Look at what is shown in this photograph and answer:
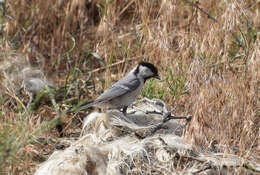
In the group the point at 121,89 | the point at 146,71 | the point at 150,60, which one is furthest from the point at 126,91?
the point at 150,60

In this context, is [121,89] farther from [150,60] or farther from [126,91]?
[150,60]

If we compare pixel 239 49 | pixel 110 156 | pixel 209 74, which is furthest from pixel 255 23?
pixel 110 156

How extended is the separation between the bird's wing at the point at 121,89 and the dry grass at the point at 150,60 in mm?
269

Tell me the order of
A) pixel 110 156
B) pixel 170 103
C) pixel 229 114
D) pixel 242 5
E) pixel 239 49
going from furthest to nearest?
pixel 239 49 → pixel 170 103 → pixel 242 5 → pixel 229 114 → pixel 110 156

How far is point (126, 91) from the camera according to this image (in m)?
3.24

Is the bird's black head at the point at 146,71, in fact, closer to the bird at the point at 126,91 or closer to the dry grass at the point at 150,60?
the bird at the point at 126,91

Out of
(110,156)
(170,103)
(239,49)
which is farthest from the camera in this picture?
(239,49)

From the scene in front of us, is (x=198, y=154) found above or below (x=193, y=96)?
below

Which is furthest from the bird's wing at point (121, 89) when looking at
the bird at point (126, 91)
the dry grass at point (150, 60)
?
the dry grass at point (150, 60)

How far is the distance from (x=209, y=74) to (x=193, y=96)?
184 mm

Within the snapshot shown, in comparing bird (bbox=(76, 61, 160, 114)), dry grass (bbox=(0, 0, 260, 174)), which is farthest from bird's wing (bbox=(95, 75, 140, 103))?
dry grass (bbox=(0, 0, 260, 174))

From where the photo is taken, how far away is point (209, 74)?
2914 mm

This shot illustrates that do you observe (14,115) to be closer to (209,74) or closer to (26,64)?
(26,64)

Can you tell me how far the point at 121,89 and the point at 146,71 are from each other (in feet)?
0.83
